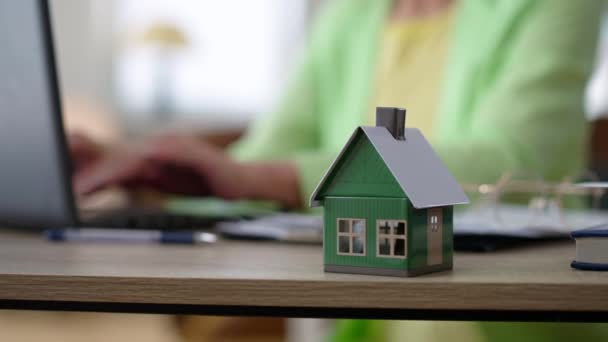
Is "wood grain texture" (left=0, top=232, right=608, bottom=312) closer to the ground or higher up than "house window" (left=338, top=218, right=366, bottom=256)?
closer to the ground

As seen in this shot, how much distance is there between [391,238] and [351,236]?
0.03m

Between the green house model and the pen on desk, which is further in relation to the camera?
the pen on desk

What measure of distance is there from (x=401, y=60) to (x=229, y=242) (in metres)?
0.79

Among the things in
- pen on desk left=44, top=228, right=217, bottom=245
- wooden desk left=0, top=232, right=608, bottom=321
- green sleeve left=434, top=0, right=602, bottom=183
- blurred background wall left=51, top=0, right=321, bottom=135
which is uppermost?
blurred background wall left=51, top=0, right=321, bottom=135

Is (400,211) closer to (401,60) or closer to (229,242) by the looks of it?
(229,242)

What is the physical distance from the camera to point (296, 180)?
40.7 inches

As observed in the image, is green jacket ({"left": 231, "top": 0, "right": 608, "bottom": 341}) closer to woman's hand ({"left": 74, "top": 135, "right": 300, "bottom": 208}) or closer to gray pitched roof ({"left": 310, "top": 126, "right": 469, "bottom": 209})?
woman's hand ({"left": 74, "top": 135, "right": 300, "bottom": 208})

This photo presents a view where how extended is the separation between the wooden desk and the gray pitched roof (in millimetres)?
44

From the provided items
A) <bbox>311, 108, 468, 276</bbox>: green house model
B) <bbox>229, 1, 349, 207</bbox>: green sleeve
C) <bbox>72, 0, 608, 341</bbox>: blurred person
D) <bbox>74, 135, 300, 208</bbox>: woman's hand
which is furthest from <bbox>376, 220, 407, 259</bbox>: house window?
<bbox>229, 1, 349, 207</bbox>: green sleeve

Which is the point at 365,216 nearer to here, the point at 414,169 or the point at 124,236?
the point at 414,169

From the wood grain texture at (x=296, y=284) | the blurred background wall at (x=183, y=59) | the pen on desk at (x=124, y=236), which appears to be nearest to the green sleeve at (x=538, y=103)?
the pen on desk at (x=124, y=236)

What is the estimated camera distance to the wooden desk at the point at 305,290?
0.46 meters

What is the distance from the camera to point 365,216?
1.70 feet

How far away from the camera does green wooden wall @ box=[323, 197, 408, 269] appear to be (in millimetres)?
502
